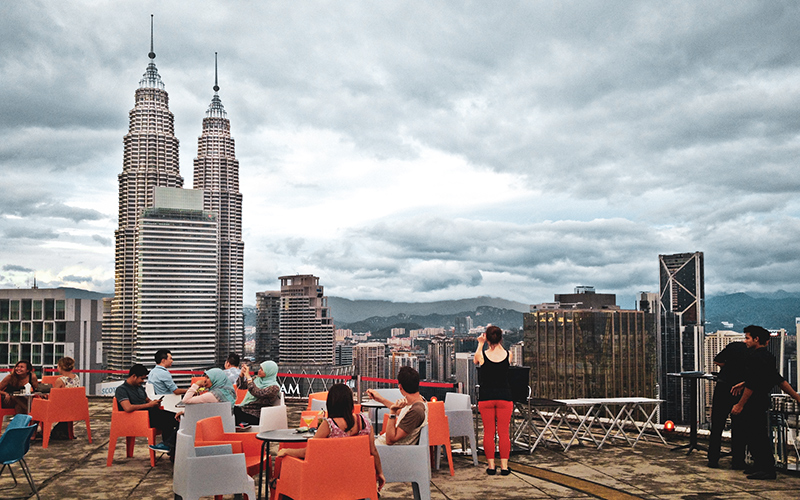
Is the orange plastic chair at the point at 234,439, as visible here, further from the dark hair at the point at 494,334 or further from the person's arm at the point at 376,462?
the dark hair at the point at 494,334

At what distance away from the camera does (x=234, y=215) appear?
188 meters

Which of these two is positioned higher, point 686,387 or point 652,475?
point 686,387

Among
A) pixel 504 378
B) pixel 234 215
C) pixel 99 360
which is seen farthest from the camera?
pixel 234 215

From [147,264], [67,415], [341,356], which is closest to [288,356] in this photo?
[341,356]

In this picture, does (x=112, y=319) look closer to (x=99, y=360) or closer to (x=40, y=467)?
(x=99, y=360)

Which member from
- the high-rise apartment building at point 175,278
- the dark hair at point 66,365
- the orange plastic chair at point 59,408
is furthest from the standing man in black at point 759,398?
the high-rise apartment building at point 175,278

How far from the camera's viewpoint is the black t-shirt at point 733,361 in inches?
262

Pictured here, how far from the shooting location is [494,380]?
250 inches

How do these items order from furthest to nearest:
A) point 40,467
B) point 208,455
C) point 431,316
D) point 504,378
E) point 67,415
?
point 431,316, point 67,415, point 40,467, point 504,378, point 208,455

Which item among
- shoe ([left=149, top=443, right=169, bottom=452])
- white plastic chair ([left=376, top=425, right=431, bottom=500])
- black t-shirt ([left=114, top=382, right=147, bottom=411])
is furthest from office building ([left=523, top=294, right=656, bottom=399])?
white plastic chair ([left=376, top=425, right=431, bottom=500])

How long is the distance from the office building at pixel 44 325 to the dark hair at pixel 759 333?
86654 millimetres

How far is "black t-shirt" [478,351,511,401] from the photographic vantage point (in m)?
6.34

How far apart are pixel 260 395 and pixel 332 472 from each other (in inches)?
132

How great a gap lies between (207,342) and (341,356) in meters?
32.1
